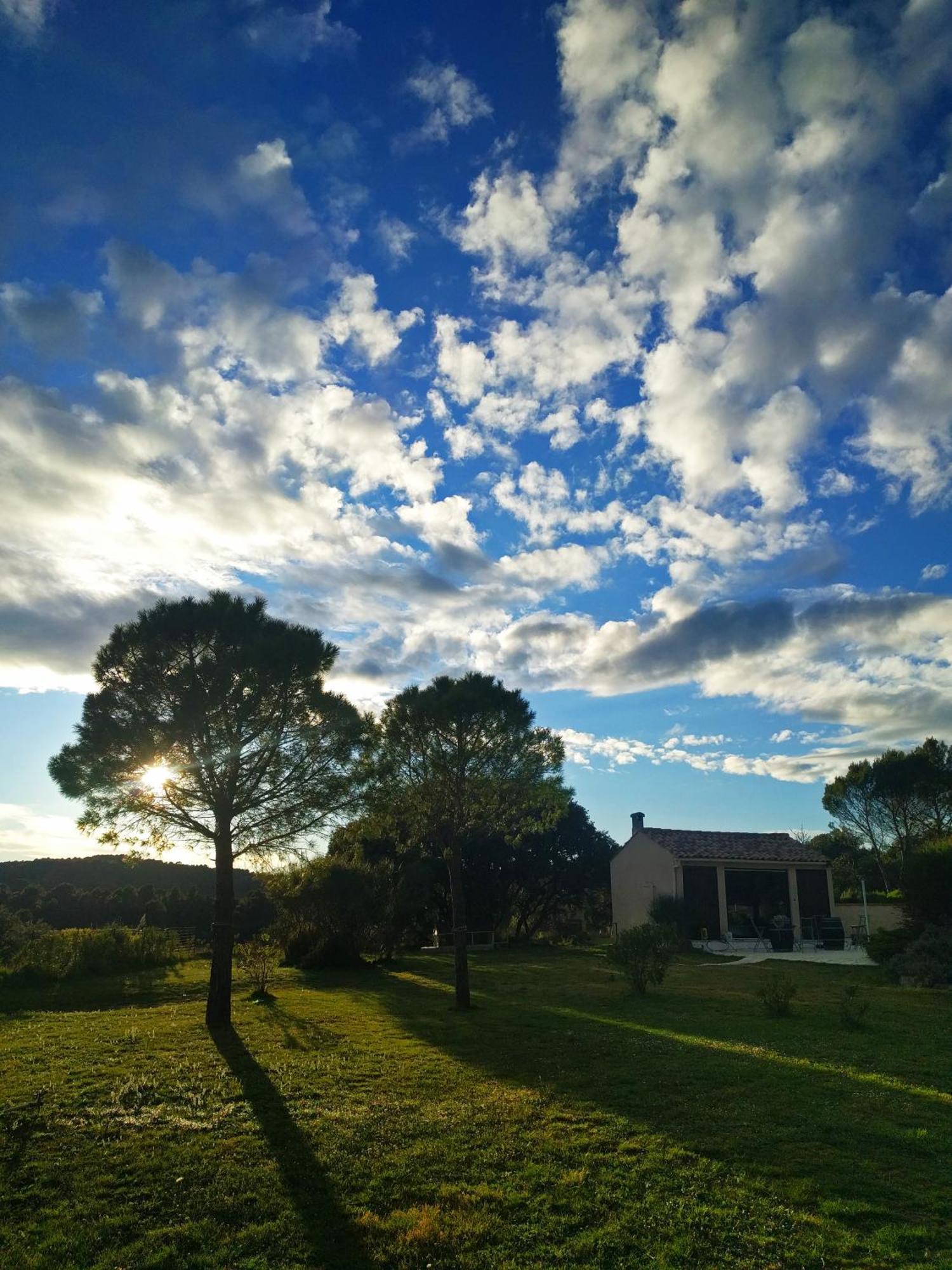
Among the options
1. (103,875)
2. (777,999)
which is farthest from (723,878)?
(103,875)

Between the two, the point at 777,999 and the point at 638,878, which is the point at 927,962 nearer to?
the point at 777,999

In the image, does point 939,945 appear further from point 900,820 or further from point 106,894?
point 106,894

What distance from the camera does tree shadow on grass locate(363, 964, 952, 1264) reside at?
580 centimetres

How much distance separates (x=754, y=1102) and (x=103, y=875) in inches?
3162

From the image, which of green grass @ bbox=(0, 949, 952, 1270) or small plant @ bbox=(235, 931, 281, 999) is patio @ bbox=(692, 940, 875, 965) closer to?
green grass @ bbox=(0, 949, 952, 1270)

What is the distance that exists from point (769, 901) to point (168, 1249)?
41.5 m

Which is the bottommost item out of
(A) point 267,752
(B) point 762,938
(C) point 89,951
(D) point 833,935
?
(B) point 762,938

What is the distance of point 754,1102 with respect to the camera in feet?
27.2

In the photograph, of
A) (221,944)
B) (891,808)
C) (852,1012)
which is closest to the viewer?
(852,1012)

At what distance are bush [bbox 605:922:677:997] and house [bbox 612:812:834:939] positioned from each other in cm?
1742

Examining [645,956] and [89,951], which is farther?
[89,951]

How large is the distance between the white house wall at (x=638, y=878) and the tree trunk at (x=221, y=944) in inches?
1011

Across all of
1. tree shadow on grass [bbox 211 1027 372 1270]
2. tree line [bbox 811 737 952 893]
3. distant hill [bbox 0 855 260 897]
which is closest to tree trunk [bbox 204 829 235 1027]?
tree shadow on grass [bbox 211 1027 372 1270]

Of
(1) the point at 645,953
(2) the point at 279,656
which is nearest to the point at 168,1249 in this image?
(2) the point at 279,656
